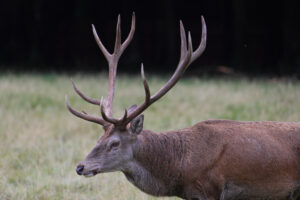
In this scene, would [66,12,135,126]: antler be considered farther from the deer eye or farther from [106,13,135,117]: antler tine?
the deer eye

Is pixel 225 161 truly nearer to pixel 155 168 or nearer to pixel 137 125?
pixel 155 168

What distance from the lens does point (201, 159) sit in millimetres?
5184

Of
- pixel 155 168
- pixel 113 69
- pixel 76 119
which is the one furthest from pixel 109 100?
pixel 76 119

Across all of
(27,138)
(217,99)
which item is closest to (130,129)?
(27,138)

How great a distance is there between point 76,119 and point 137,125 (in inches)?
178

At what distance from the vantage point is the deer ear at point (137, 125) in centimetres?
521

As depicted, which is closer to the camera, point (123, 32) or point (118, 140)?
point (118, 140)

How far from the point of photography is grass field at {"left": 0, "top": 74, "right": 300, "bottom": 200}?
21.2ft

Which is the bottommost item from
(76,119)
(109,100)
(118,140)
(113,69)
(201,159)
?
(76,119)

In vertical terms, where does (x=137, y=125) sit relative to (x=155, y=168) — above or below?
above

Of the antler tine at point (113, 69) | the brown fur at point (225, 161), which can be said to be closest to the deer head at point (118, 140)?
the brown fur at point (225, 161)

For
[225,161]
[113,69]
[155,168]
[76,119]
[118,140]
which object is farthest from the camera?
[76,119]

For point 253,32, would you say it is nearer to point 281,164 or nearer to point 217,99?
point 217,99

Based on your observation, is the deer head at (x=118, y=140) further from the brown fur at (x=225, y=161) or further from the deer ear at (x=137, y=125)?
the brown fur at (x=225, y=161)
